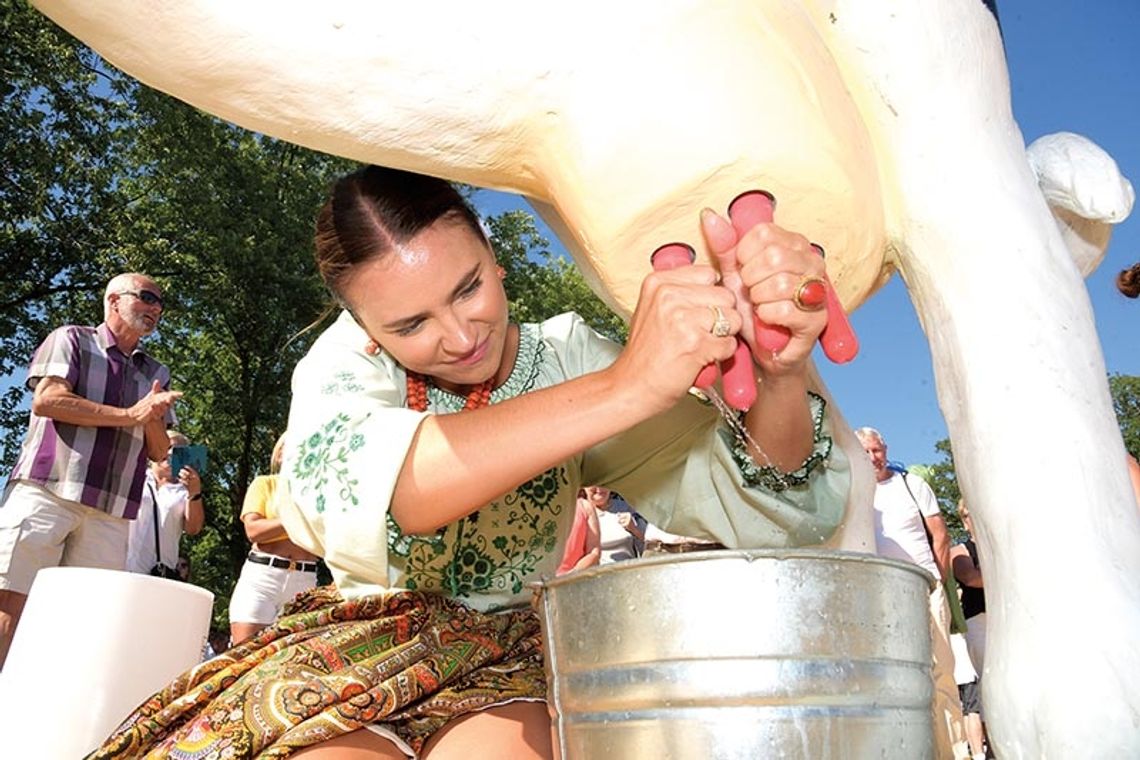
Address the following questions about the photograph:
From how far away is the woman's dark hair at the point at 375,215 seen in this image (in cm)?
113

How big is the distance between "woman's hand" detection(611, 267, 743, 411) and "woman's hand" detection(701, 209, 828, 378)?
0.02m

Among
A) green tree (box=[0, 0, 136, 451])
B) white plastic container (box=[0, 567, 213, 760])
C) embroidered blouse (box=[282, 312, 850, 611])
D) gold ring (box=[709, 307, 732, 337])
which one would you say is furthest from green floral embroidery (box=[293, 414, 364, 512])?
green tree (box=[0, 0, 136, 451])

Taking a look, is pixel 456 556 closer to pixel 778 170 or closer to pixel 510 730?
pixel 510 730

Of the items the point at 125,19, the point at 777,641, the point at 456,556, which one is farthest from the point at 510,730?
the point at 125,19

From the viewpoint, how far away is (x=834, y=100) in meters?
0.90

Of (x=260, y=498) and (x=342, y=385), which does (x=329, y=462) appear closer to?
(x=342, y=385)

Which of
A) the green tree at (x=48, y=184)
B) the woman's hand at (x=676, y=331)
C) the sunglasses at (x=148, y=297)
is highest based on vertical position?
the green tree at (x=48, y=184)

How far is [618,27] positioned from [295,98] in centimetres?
27

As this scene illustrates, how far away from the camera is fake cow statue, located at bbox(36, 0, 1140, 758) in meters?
0.83

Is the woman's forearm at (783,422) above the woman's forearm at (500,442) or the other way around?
above

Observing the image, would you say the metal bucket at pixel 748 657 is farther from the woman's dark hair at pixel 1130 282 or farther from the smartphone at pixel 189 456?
the smartphone at pixel 189 456

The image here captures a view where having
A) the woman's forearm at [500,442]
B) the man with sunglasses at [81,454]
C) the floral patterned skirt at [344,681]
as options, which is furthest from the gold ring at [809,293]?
the man with sunglasses at [81,454]

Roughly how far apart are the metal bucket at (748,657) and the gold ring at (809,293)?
0.20m

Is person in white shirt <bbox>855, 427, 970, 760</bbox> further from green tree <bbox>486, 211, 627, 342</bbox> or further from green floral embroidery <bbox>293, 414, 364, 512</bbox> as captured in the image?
green tree <bbox>486, 211, 627, 342</bbox>
